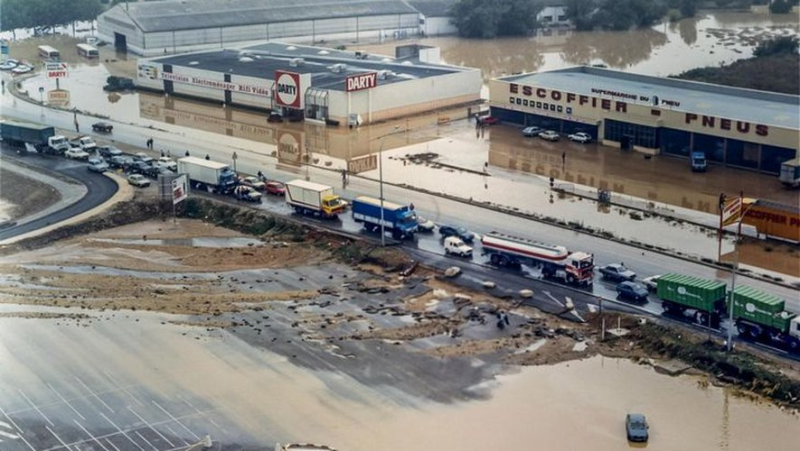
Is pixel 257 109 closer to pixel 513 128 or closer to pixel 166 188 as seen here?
pixel 513 128

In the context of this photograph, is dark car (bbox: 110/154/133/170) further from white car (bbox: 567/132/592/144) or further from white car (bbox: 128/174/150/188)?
white car (bbox: 567/132/592/144)

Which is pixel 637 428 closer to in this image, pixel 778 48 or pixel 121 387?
pixel 121 387

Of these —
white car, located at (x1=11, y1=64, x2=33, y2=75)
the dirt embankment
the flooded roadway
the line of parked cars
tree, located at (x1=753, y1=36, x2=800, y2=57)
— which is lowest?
the flooded roadway

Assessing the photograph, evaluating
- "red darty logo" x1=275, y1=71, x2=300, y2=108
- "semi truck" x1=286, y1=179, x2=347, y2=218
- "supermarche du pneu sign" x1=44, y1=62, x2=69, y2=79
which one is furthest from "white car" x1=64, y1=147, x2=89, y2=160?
"supermarche du pneu sign" x1=44, y1=62, x2=69, y2=79

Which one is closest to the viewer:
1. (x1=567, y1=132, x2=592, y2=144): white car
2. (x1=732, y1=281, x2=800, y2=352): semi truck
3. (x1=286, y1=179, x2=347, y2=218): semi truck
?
(x1=732, y1=281, x2=800, y2=352): semi truck

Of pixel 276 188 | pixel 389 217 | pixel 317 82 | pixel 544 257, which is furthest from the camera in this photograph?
pixel 317 82

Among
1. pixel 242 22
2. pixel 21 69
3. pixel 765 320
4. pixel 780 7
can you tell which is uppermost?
pixel 242 22

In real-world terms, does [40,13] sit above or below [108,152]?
above

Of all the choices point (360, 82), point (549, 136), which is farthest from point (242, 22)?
point (549, 136)
